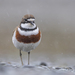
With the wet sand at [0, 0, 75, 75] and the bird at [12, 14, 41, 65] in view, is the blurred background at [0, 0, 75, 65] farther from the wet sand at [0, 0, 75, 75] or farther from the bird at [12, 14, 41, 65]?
the bird at [12, 14, 41, 65]

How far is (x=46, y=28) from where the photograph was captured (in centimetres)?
1220

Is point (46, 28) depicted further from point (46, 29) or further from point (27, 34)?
point (27, 34)

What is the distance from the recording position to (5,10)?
15.0m

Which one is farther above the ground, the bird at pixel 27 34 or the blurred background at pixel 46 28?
the bird at pixel 27 34

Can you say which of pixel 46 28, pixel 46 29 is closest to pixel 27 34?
pixel 46 29

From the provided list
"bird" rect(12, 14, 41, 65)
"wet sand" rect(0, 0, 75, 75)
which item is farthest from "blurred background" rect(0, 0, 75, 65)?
"bird" rect(12, 14, 41, 65)

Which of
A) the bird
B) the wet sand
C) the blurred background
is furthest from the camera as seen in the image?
the blurred background

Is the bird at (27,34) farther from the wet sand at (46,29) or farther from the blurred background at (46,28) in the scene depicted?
the blurred background at (46,28)

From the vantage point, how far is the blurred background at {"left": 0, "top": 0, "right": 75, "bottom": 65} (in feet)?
30.7

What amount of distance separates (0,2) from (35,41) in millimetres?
9983

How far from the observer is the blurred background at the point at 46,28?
30.7 ft

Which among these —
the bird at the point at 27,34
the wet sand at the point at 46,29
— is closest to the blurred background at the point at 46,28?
the wet sand at the point at 46,29

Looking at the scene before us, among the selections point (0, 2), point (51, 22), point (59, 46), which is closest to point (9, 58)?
point (59, 46)

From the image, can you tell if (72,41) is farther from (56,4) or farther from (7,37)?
(56,4)
